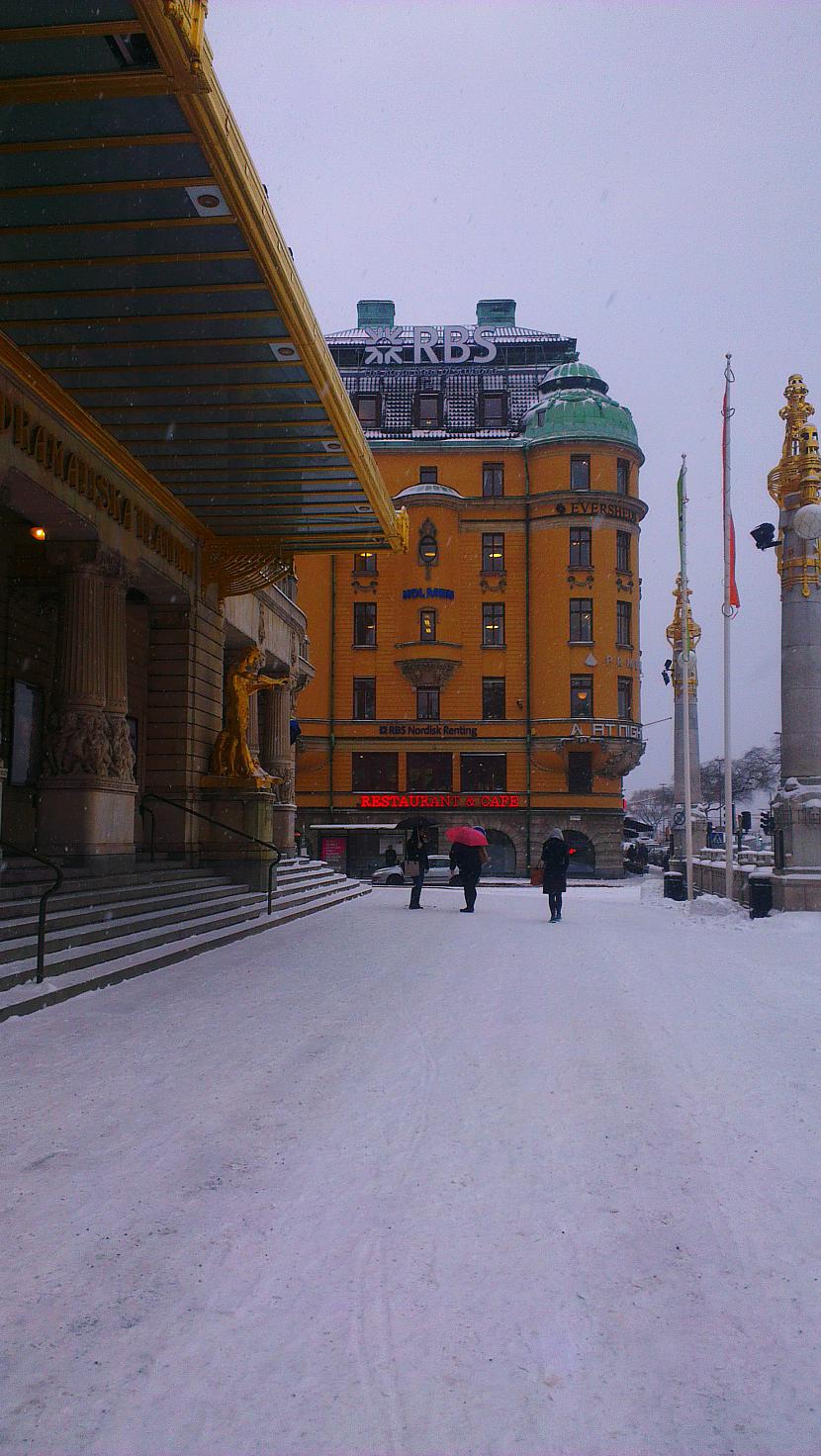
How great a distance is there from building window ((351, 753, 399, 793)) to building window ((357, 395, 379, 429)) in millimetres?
15509

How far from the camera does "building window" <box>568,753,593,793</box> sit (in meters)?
45.1

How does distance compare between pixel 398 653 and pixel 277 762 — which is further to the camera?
pixel 398 653

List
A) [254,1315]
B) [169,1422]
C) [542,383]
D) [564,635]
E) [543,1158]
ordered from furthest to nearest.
Answer: 1. [542,383]
2. [564,635]
3. [543,1158]
4. [254,1315]
5. [169,1422]

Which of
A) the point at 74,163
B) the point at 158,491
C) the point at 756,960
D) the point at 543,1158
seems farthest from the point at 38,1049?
the point at 158,491

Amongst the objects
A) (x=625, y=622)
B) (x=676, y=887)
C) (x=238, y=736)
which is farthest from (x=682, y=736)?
(x=238, y=736)

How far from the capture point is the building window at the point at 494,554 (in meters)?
47.4

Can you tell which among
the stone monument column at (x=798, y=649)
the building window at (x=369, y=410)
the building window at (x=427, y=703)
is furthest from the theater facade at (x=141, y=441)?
the building window at (x=369, y=410)

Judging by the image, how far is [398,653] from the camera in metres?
46.5

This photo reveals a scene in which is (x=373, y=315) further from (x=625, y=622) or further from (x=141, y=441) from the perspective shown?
(x=141, y=441)

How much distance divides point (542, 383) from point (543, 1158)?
4831 cm

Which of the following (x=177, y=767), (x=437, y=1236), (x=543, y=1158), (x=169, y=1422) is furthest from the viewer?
(x=177, y=767)

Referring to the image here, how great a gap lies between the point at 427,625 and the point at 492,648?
10.0 feet

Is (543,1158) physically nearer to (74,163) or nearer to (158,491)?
(74,163)

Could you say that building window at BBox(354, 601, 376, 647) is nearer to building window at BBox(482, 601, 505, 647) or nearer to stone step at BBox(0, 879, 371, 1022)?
building window at BBox(482, 601, 505, 647)
